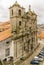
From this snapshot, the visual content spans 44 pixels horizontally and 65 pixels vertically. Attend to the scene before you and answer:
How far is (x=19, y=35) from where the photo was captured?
19281 mm

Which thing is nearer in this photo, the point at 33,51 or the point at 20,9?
the point at 20,9

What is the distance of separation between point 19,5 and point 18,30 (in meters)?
3.27

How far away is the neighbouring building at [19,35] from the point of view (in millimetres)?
17750

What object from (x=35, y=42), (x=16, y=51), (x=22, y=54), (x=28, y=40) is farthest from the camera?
(x=35, y=42)

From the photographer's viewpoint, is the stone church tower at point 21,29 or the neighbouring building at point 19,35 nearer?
the neighbouring building at point 19,35

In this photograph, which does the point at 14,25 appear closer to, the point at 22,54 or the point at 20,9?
the point at 20,9

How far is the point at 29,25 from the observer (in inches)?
850

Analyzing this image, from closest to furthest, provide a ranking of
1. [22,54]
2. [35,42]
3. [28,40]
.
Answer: [22,54], [28,40], [35,42]

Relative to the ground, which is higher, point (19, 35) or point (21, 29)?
point (21, 29)

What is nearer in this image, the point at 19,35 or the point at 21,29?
the point at 19,35

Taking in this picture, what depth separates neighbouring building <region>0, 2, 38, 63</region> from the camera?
17750 mm

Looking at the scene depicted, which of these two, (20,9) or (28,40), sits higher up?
(20,9)

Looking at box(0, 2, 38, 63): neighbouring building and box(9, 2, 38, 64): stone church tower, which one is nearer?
box(0, 2, 38, 63): neighbouring building

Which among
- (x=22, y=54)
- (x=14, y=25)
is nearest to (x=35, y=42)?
(x=22, y=54)
